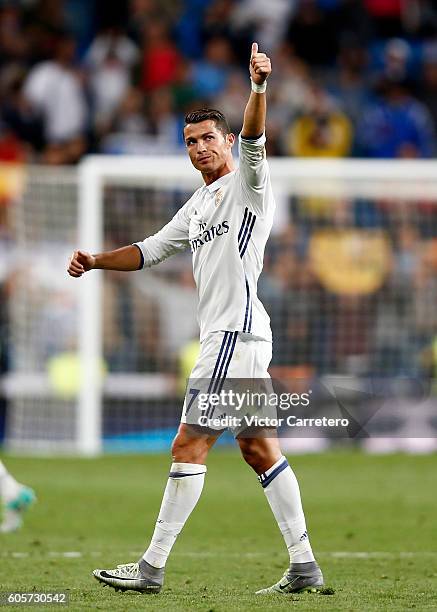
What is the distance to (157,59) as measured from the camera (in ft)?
65.8

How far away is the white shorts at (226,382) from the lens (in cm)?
659

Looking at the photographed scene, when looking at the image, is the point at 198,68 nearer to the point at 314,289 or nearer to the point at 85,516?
the point at 314,289

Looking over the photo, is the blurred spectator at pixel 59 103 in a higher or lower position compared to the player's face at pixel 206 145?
higher

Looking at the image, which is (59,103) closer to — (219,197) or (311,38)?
(311,38)

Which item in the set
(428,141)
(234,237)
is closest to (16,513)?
(234,237)

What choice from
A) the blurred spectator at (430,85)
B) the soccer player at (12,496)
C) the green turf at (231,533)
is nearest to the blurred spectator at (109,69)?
the blurred spectator at (430,85)

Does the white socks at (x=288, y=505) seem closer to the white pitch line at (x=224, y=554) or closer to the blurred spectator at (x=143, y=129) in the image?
the white pitch line at (x=224, y=554)

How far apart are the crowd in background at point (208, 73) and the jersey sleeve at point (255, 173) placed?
1177 cm

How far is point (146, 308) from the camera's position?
627 inches

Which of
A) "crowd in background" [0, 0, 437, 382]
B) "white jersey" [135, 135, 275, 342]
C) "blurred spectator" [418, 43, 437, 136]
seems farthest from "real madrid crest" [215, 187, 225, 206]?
"blurred spectator" [418, 43, 437, 136]

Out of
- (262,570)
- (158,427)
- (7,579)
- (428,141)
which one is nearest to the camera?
(7,579)

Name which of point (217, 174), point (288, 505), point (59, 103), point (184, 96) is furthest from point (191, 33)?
point (288, 505)

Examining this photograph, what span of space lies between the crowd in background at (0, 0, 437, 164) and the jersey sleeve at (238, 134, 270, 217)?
11.8 meters

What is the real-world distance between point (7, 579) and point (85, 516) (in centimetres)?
349
